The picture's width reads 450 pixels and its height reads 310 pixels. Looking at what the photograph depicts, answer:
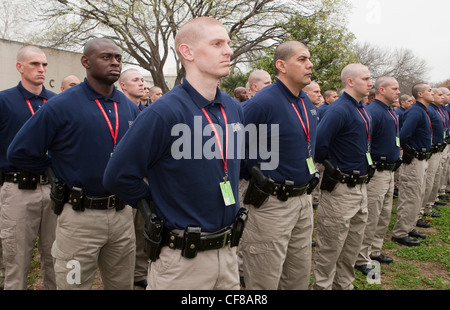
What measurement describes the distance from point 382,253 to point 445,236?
5.50ft

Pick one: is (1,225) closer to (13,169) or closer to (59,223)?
(13,169)

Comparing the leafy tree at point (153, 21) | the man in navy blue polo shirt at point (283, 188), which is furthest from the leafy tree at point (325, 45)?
the man in navy blue polo shirt at point (283, 188)

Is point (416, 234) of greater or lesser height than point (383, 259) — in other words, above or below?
above

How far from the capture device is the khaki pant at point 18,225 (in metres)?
3.49

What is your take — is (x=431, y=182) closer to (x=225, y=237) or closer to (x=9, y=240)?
(x=225, y=237)

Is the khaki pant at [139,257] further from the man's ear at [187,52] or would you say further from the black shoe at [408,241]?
the black shoe at [408,241]

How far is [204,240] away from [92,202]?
119 centimetres

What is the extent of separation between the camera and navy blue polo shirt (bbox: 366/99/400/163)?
505cm

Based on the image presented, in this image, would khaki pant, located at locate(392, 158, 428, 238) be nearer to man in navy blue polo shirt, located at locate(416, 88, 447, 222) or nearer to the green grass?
the green grass

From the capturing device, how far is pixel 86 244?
2.86m

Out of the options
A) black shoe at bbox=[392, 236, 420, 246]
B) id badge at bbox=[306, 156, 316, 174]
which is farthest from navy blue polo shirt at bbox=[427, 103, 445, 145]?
id badge at bbox=[306, 156, 316, 174]

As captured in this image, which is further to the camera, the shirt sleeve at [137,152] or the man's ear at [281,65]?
the man's ear at [281,65]

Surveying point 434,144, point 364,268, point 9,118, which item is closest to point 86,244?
point 9,118

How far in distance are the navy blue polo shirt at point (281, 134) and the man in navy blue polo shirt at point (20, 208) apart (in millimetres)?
2051
